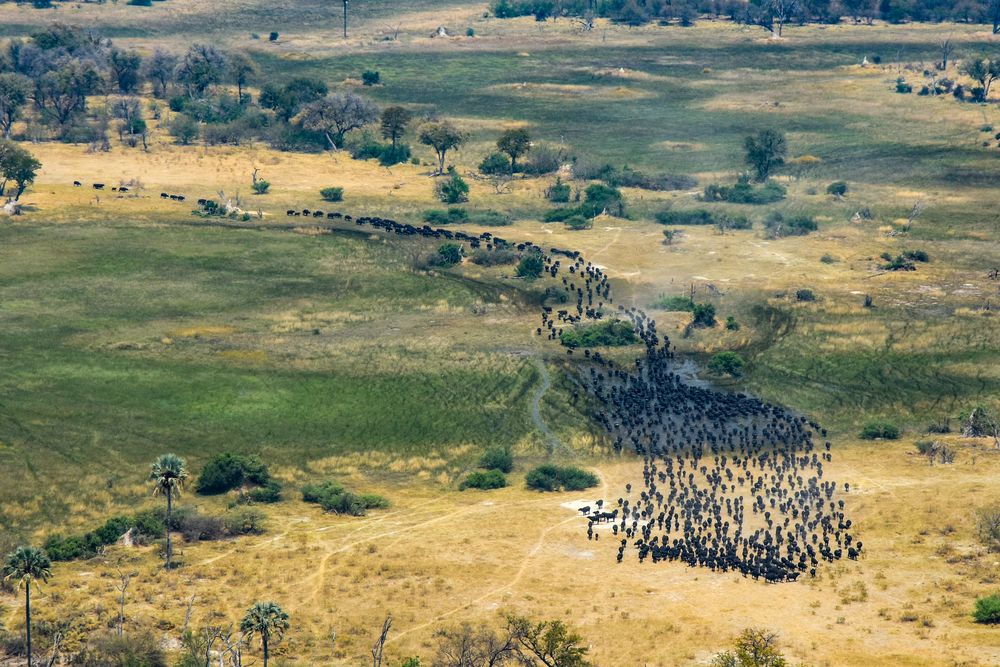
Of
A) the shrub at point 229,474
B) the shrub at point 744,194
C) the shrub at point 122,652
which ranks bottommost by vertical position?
the shrub at point 229,474

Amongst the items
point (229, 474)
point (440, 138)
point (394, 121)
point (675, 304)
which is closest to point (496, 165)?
point (440, 138)

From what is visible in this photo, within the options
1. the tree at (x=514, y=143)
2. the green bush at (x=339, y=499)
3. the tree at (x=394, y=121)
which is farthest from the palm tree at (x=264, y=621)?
Result: the tree at (x=394, y=121)

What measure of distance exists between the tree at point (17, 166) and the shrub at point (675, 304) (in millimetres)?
68523

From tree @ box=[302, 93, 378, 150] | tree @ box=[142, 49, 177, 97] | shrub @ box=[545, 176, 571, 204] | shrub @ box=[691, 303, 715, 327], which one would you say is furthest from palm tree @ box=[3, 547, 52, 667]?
tree @ box=[142, 49, 177, 97]

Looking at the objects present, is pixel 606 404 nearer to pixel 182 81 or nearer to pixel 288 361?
pixel 288 361

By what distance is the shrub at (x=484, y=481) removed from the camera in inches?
3083

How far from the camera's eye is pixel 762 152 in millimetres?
154750

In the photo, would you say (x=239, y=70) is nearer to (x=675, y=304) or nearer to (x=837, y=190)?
(x=837, y=190)

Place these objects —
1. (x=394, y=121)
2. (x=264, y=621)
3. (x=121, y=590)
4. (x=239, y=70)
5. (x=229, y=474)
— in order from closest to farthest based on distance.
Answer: (x=264, y=621) → (x=121, y=590) → (x=229, y=474) → (x=394, y=121) → (x=239, y=70)

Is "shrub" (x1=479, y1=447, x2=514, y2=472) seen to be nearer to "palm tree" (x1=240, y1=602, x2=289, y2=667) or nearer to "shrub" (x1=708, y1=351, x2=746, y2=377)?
"shrub" (x1=708, y1=351, x2=746, y2=377)

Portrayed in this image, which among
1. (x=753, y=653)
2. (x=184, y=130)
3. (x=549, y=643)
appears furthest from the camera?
(x=184, y=130)

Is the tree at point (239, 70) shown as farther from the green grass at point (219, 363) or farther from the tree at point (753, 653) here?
the tree at point (753, 653)

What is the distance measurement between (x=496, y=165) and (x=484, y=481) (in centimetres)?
8750

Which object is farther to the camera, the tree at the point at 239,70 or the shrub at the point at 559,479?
the tree at the point at 239,70
